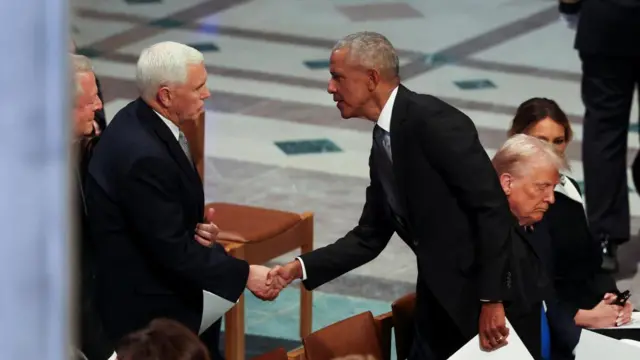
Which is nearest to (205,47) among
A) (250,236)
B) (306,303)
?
(306,303)

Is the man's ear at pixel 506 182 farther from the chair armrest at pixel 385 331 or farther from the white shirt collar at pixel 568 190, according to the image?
the white shirt collar at pixel 568 190

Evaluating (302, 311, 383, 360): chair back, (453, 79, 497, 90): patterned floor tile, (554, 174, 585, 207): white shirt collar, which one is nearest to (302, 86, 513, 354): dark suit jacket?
(302, 311, 383, 360): chair back

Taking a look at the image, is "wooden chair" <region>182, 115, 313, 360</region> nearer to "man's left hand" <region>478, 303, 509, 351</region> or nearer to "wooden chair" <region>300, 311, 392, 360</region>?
"wooden chair" <region>300, 311, 392, 360</region>

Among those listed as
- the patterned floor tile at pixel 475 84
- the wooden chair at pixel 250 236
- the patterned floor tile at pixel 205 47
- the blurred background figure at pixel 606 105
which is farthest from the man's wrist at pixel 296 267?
the patterned floor tile at pixel 205 47

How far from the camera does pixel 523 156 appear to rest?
9.93 ft

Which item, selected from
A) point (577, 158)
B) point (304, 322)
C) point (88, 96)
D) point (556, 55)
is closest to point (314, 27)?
point (556, 55)

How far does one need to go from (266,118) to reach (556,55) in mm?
2973

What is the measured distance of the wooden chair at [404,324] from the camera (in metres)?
3.31

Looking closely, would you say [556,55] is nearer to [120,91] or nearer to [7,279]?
[120,91]

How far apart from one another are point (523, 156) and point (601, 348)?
59 centimetres

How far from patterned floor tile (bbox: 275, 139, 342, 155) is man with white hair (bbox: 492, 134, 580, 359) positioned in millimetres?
3908

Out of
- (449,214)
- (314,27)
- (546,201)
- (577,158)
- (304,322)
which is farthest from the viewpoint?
(314,27)

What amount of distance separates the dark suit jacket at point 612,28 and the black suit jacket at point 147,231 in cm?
258

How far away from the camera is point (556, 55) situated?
30.8 ft
